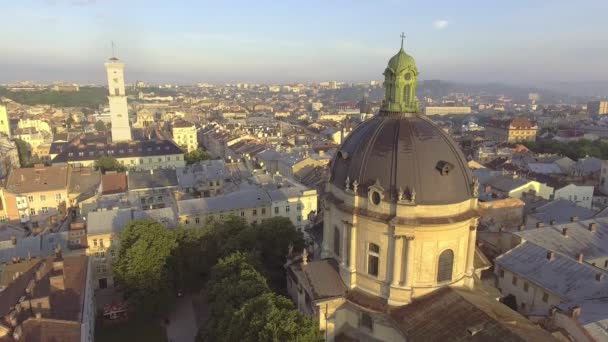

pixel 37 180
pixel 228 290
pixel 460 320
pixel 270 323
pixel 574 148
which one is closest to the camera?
pixel 460 320

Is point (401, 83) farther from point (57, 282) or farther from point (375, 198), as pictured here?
point (57, 282)

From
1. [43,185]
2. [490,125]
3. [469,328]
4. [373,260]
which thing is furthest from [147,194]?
[490,125]

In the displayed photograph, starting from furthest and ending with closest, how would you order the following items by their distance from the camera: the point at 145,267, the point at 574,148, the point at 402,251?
the point at 574,148 < the point at 145,267 < the point at 402,251

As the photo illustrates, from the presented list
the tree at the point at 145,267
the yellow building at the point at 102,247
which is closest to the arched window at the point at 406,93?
the tree at the point at 145,267

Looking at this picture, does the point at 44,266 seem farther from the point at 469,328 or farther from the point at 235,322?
the point at 469,328

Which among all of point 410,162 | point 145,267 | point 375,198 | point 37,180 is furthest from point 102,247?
point 410,162

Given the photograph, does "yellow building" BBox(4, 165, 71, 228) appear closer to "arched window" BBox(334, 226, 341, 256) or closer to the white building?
"arched window" BBox(334, 226, 341, 256)

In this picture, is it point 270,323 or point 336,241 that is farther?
point 336,241

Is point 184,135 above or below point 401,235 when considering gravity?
below
